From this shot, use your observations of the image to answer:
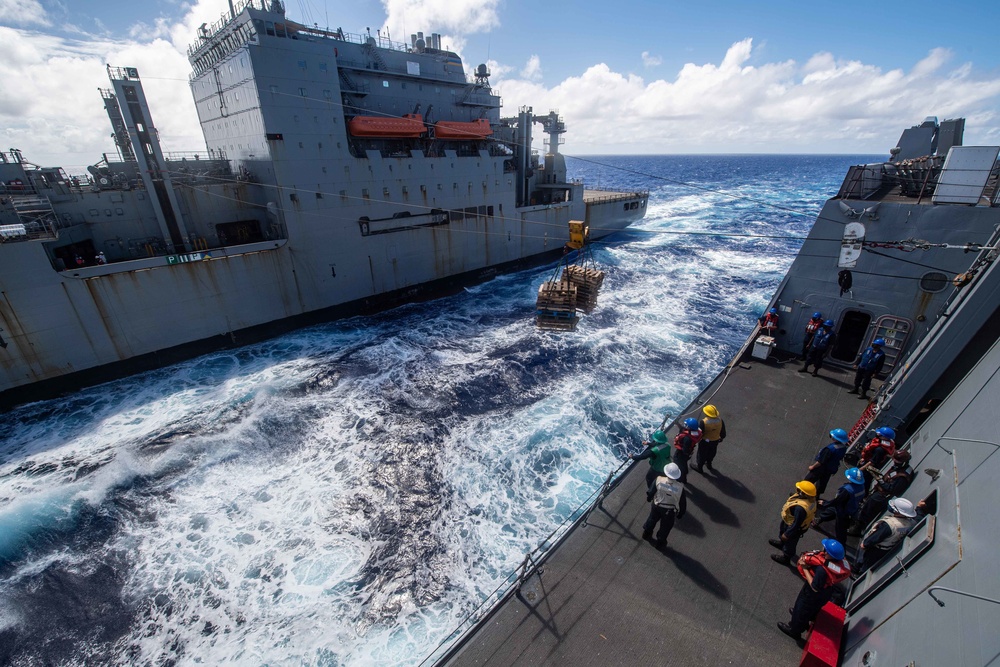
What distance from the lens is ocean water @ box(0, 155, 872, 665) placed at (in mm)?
7340

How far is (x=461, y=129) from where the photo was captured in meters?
24.1

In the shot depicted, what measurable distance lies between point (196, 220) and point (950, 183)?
26093mm

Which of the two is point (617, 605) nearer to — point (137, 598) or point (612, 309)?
point (137, 598)

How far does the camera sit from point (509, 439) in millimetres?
11523

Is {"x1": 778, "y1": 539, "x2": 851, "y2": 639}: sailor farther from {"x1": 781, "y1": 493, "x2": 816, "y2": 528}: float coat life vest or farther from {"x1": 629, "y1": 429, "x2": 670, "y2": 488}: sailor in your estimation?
{"x1": 629, "y1": 429, "x2": 670, "y2": 488}: sailor

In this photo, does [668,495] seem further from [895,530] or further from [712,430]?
[895,530]

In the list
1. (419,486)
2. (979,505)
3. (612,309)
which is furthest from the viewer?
(612,309)

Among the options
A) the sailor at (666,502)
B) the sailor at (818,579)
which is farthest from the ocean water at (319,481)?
the sailor at (818,579)

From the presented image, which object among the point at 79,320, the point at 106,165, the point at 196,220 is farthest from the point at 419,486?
the point at 106,165

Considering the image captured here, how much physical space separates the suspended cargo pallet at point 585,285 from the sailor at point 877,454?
6.60 meters

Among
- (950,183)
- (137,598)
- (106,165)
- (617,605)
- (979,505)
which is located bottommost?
(137,598)

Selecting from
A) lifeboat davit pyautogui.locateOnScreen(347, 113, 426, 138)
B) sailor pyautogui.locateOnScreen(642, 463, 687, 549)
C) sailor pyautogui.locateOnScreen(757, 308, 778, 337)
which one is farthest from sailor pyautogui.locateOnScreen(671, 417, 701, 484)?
lifeboat davit pyautogui.locateOnScreen(347, 113, 426, 138)

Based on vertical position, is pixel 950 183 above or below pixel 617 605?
above

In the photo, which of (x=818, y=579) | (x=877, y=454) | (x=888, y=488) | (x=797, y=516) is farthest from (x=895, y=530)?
(x=877, y=454)
